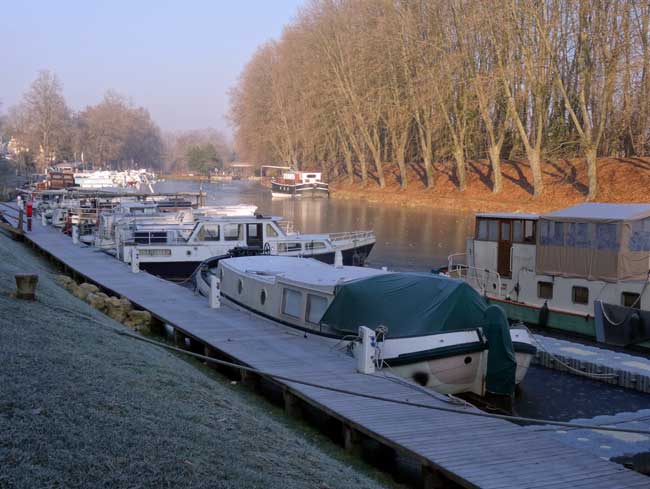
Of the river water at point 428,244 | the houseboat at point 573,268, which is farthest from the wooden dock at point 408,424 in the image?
the houseboat at point 573,268

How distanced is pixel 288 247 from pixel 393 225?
2744 cm

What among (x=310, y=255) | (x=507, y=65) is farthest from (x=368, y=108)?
(x=310, y=255)

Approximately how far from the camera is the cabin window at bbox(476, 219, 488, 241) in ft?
85.8

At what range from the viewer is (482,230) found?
86.2 ft

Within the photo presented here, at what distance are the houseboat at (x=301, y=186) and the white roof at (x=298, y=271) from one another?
74690mm

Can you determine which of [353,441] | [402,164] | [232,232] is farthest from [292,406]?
[402,164]

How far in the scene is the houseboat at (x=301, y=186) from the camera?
98188 mm

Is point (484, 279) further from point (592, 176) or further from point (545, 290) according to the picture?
point (592, 176)

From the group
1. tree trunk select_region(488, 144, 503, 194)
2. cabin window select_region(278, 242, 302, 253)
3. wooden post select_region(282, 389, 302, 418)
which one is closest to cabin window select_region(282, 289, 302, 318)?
wooden post select_region(282, 389, 302, 418)

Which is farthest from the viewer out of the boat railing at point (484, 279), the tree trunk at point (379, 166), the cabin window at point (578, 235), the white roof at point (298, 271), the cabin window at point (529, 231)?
the tree trunk at point (379, 166)

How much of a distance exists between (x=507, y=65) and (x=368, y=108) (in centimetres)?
2596

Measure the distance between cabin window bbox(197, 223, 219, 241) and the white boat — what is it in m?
16.2

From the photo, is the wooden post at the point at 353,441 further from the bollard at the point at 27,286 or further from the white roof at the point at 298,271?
the bollard at the point at 27,286

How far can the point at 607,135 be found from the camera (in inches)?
2675
